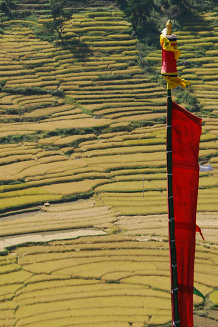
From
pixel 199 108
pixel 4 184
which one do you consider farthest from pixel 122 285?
pixel 199 108

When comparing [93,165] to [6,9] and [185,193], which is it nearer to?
[6,9]

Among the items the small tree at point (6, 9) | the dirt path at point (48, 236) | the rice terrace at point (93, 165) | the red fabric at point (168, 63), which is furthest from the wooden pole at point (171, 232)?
the small tree at point (6, 9)

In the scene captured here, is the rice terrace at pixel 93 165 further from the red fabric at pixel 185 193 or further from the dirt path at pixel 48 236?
the red fabric at pixel 185 193

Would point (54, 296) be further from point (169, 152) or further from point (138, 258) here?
point (169, 152)

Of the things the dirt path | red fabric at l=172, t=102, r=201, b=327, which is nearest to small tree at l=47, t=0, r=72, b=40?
the dirt path

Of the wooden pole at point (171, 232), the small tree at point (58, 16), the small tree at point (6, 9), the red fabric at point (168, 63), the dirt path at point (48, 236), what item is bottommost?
the wooden pole at point (171, 232)

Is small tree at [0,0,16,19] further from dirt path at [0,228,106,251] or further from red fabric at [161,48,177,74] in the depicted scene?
red fabric at [161,48,177,74]
